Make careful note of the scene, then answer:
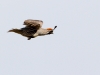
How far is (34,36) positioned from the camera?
29.9 meters

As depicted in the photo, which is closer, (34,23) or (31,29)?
(34,23)

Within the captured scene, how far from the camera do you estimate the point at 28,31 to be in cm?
2952

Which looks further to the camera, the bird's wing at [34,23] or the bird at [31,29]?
the bird at [31,29]

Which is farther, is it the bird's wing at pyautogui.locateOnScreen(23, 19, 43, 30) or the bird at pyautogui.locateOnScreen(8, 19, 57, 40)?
the bird at pyautogui.locateOnScreen(8, 19, 57, 40)

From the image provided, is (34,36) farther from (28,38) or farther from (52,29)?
(52,29)

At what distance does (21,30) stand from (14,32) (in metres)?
1.17

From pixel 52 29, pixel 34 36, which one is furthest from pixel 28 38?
pixel 52 29

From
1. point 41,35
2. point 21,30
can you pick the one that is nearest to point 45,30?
point 41,35

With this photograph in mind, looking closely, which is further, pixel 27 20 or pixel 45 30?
pixel 45 30

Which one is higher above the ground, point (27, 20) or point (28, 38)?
point (27, 20)

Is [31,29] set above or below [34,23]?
below

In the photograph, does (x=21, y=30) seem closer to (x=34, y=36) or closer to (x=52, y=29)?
(x=34, y=36)

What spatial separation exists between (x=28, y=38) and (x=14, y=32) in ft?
5.53

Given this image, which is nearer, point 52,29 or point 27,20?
point 27,20
